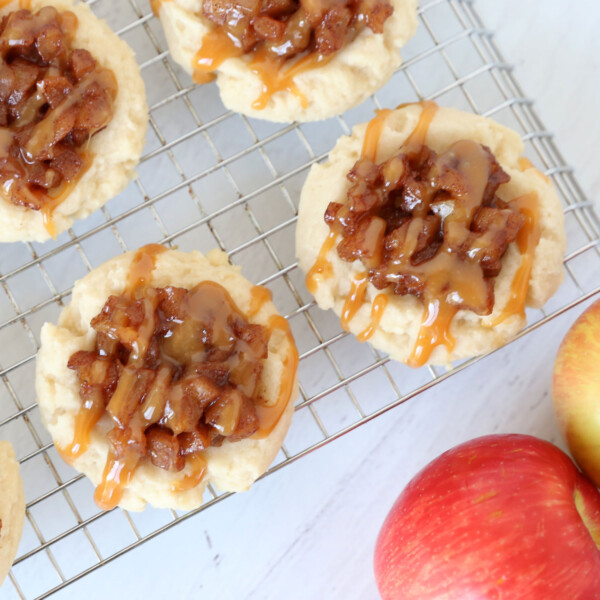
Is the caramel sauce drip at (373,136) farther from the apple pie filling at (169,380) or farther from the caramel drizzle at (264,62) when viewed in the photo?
the apple pie filling at (169,380)

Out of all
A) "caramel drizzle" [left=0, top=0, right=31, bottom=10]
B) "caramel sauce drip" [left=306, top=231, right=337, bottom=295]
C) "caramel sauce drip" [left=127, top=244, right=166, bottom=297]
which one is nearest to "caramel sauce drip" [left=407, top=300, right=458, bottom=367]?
"caramel sauce drip" [left=306, top=231, right=337, bottom=295]

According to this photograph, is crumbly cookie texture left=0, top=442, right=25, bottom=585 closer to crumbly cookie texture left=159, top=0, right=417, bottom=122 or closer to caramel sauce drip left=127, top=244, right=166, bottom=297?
caramel sauce drip left=127, top=244, right=166, bottom=297

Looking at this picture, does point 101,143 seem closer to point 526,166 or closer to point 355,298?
point 355,298

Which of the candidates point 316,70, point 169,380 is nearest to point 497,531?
point 169,380

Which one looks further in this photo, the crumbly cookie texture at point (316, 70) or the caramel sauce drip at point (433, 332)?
the crumbly cookie texture at point (316, 70)

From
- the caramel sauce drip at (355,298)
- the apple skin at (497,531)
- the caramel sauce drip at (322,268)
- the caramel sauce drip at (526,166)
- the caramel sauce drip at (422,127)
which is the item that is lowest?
the apple skin at (497,531)

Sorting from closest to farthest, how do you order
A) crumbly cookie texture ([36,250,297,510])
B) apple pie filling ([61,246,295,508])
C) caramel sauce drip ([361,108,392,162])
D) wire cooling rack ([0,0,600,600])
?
apple pie filling ([61,246,295,508]) → crumbly cookie texture ([36,250,297,510]) → caramel sauce drip ([361,108,392,162]) → wire cooling rack ([0,0,600,600])

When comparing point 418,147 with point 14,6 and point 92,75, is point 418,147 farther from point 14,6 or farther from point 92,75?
point 14,6

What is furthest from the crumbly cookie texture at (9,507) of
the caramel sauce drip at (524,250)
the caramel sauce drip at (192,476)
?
the caramel sauce drip at (524,250)
